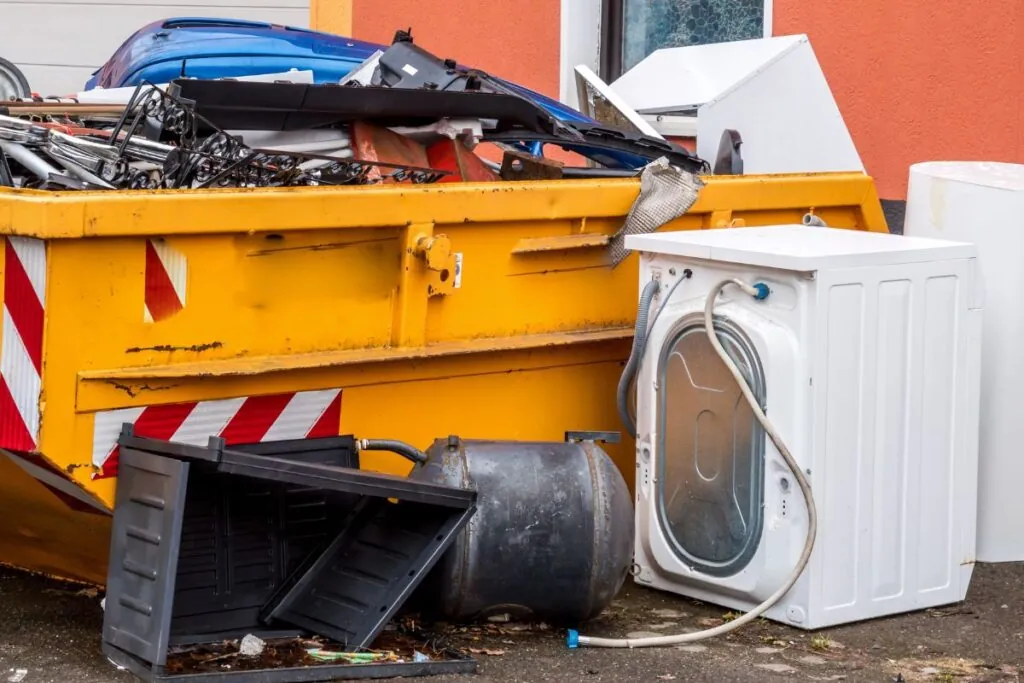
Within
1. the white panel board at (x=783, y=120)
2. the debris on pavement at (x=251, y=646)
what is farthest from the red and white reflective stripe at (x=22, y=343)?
the white panel board at (x=783, y=120)

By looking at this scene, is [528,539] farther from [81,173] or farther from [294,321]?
[81,173]

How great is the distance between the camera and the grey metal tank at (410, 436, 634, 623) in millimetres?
3678

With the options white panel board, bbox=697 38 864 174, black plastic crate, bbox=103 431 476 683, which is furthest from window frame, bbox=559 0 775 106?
black plastic crate, bbox=103 431 476 683

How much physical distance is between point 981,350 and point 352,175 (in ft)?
6.07

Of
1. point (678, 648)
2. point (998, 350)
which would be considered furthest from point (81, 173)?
point (998, 350)

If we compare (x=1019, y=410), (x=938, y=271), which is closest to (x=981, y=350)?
(x=1019, y=410)

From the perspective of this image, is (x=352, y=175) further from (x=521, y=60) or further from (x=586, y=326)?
(x=521, y=60)

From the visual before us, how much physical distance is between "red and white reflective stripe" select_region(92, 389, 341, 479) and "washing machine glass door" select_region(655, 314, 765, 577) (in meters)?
0.89

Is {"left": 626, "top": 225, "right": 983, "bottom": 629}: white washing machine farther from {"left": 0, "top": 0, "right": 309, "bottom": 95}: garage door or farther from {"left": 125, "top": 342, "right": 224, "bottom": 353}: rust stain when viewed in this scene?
{"left": 0, "top": 0, "right": 309, "bottom": 95}: garage door

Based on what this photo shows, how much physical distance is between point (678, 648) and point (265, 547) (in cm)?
103

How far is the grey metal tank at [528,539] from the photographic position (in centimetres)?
368

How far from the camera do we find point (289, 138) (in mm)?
4297

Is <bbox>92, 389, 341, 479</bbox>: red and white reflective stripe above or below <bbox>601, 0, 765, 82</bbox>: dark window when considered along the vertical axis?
below

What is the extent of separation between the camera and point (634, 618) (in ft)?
13.1
